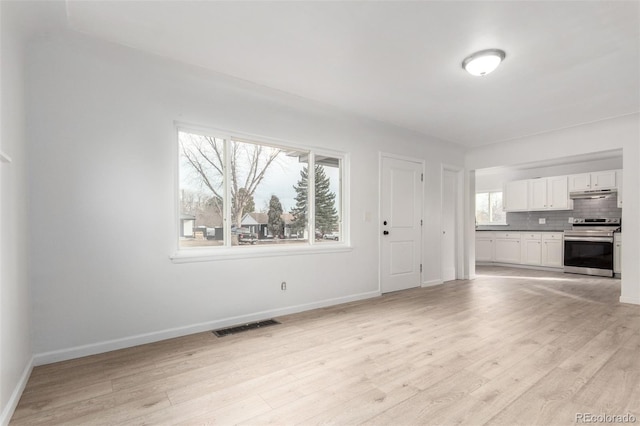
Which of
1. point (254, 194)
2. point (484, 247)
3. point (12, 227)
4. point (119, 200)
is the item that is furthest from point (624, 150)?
point (12, 227)

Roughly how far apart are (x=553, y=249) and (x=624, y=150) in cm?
343

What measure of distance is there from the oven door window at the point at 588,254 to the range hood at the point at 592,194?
101cm

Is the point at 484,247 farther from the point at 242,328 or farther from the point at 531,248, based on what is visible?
the point at 242,328

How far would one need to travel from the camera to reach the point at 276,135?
377cm

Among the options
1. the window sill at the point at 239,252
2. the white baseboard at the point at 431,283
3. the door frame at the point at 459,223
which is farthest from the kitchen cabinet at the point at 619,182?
the window sill at the point at 239,252

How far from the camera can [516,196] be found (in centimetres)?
796

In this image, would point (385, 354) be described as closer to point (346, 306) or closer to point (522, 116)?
point (346, 306)

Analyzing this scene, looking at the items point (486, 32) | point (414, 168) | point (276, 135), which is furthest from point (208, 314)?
point (414, 168)

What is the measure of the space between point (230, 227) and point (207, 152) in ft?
2.72

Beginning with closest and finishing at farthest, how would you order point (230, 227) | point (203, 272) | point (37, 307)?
point (37, 307)
point (203, 272)
point (230, 227)

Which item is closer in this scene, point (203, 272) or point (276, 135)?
point (203, 272)

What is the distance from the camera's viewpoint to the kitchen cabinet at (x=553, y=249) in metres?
7.09

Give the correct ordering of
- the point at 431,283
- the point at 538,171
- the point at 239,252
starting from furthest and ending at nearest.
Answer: the point at 538,171, the point at 431,283, the point at 239,252

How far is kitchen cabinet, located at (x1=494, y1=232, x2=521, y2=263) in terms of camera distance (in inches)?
306
